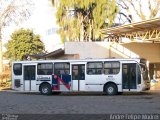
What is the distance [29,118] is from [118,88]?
16.6 metres

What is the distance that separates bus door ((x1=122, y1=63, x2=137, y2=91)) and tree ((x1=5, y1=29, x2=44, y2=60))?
45313 millimetres

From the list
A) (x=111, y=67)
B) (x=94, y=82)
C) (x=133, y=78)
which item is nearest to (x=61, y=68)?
(x=94, y=82)

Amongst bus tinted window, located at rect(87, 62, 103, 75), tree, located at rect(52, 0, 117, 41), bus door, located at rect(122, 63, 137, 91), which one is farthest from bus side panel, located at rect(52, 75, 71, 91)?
tree, located at rect(52, 0, 117, 41)

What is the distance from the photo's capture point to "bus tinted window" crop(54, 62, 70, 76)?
31.5m

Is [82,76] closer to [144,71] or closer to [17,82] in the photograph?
[144,71]

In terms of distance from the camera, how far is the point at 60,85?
3184cm

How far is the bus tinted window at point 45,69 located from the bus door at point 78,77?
193cm

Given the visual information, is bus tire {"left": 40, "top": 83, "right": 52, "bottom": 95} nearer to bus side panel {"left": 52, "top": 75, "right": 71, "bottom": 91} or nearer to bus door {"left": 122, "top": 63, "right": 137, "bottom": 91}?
bus side panel {"left": 52, "top": 75, "right": 71, "bottom": 91}

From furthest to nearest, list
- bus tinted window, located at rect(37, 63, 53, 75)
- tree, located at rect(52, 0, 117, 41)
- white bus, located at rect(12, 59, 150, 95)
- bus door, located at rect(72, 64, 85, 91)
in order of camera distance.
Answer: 1. tree, located at rect(52, 0, 117, 41)
2. bus tinted window, located at rect(37, 63, 53, 75)
3. bus door, located at rect(72, 64, 85, 91)
4. white bus, located at rect(12, 59, 150, 95)

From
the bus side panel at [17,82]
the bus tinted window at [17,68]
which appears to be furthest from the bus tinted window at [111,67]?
the bus tinted window at [17,68]

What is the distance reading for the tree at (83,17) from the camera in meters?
53.0

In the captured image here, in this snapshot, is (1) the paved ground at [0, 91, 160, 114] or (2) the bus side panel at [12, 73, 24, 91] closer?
(1) the paved ground at [0, 91, 160, 114]

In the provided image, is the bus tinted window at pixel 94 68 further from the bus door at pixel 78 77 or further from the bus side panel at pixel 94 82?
the bus door at pixel 78 77

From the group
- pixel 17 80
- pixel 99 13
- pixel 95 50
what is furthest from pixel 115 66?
pixel 99 13
